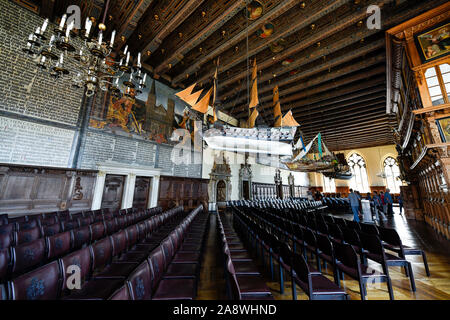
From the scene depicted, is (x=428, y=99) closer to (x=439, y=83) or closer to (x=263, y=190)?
(x=439, y=83)

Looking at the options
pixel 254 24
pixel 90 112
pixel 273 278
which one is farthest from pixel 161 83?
pixel 273 278

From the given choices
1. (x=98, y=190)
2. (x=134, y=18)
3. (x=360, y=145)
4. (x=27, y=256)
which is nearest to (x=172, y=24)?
(x=134, y=18)

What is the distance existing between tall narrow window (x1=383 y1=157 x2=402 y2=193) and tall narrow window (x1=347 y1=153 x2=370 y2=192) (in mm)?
1820

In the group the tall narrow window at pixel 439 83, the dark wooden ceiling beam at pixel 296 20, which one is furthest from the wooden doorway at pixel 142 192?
the tall narrow window at pixel 439 83

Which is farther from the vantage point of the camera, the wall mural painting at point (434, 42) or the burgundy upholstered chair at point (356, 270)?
the wall mural painting at point (434, 42)

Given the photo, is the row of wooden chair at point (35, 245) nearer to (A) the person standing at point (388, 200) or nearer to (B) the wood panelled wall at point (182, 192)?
(B) the wood panelled wall at point (182, 192)

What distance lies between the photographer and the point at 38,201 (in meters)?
5.01

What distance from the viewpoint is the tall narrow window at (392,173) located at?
18297 mm

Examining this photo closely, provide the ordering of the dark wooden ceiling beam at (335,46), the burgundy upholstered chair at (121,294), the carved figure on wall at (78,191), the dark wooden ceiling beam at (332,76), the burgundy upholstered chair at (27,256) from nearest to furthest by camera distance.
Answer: the burgundy upholstered chair at (121,294) → the burgundy upholstered chair at (27,256) → the dark wooden ceiling beam at (335,46) → the carved figure on wall at (78,191) → the dark wooden ceiling beam at (332,76)

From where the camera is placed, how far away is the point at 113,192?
6754 millimetres

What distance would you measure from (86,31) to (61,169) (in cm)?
453

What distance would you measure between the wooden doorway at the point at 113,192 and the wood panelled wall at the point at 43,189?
0.48 metres
